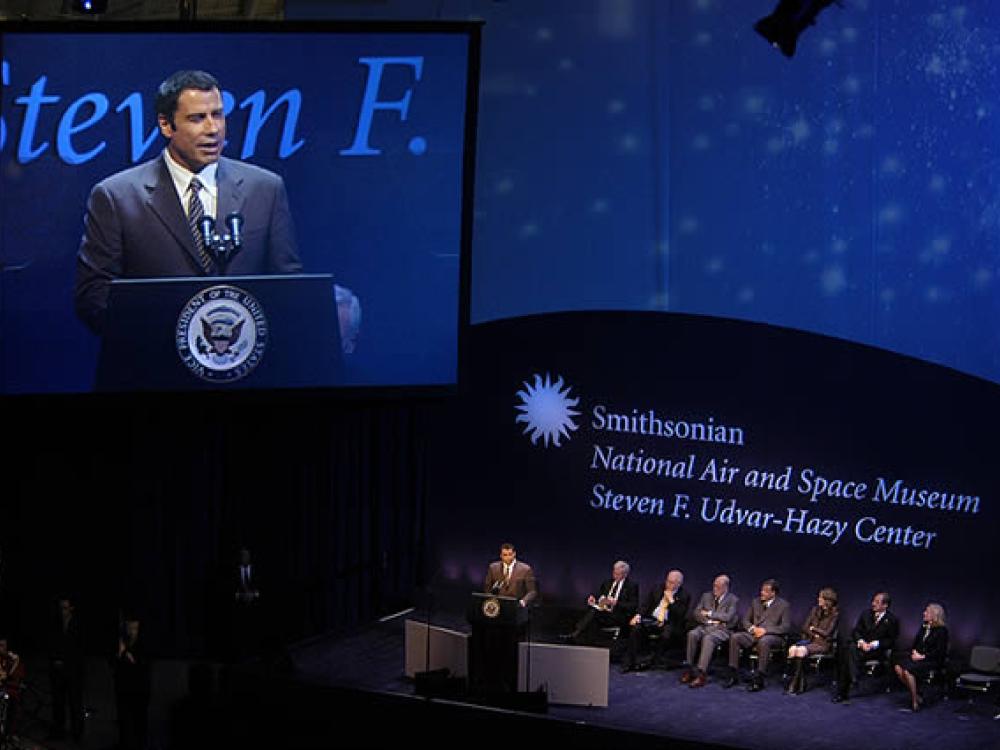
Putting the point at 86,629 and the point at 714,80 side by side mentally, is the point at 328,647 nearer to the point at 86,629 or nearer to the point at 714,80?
the point at 86,629

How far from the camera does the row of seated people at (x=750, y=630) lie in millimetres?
10719

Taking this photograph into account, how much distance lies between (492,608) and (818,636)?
2220mm

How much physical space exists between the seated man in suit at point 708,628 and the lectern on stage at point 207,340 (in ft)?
9.50

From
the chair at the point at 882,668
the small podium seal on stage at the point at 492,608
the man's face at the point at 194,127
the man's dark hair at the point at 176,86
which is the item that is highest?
the man's dark hair at the point at 176,86

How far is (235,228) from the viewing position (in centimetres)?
1070

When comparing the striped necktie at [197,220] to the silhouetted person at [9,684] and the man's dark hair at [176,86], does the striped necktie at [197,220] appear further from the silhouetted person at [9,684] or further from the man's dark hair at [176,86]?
the silhouetted person at [9,684]

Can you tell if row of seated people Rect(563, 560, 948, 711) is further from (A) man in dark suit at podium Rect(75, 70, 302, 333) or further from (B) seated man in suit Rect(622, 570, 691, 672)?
(A) man in dark suit at podium Rect(75, 70, 302, 333)

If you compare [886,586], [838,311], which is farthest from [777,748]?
[838,311]

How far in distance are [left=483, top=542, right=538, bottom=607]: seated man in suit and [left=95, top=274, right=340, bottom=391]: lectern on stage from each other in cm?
202

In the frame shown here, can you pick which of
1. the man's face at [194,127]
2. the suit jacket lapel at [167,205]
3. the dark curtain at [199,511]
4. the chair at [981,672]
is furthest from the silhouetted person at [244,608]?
the chair at [981,672]

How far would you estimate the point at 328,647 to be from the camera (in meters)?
12.1

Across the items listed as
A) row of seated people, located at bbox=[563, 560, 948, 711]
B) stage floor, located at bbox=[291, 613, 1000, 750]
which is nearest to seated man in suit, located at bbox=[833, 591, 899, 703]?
row of seated people, located at bbox=[563, 560, 948, 711]

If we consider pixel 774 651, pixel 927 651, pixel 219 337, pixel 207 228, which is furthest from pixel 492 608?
pixel 207 228

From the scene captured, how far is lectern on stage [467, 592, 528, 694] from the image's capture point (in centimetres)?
1029
